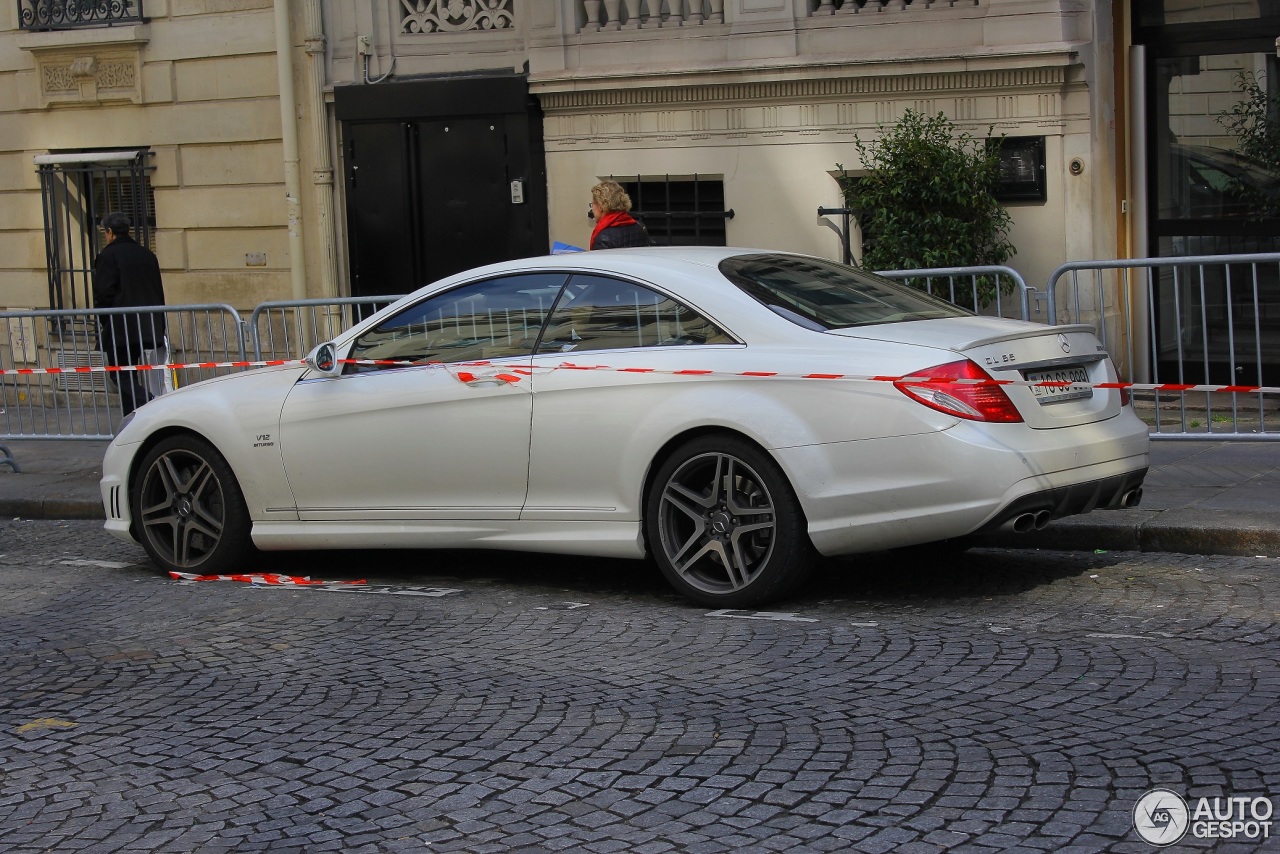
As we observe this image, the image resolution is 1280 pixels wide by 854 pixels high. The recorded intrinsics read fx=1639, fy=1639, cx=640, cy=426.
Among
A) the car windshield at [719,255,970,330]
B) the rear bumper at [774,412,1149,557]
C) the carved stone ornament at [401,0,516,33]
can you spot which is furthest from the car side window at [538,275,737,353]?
the carved stone ornament at [401,0,516,33]

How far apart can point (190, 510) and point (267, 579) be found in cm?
58

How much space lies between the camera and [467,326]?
24.5 ft

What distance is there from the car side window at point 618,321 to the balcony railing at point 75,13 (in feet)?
37.8

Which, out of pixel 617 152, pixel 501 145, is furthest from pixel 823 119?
pixel 501 145

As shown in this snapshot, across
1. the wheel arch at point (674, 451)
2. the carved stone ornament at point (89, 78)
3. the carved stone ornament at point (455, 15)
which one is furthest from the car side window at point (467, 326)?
the carved stone ornament at point (89, 78)

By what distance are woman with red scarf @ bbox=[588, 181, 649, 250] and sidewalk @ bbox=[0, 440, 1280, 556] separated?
345 cm

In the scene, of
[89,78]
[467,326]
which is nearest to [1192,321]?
[467,326]

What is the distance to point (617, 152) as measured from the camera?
14836mm

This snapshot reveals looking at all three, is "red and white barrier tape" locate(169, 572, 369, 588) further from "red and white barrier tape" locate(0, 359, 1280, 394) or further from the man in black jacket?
the man in black jacket

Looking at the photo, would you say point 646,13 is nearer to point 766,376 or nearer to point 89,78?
point 89,78

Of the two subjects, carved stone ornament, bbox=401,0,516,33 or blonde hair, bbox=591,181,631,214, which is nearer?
blonde hair, bbox=591,181,631,214

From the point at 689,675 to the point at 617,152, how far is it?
9714mm

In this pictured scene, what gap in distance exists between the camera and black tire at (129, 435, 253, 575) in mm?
8102

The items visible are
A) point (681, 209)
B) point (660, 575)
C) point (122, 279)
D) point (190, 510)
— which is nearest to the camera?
point (660, 575)
